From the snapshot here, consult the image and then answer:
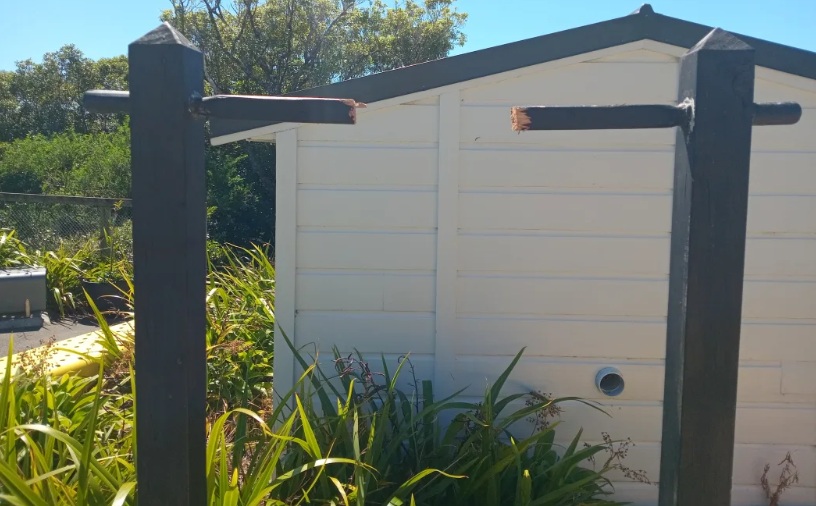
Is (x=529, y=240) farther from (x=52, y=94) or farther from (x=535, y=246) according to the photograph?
(x=52, y=94)

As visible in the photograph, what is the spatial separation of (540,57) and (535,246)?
95cm

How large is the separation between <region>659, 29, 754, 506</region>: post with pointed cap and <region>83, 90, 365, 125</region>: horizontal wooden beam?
76 centimetres

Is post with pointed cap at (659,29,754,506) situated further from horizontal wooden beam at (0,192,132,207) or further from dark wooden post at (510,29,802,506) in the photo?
horizontal wooden beam at (0,192,132,207)

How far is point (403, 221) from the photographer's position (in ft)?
11.9

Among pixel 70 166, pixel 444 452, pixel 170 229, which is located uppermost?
pixel 70 166

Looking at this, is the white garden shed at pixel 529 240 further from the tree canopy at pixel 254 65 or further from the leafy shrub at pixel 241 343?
the tree canopy at pixel 254 65

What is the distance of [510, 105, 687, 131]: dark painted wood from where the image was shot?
1560mm

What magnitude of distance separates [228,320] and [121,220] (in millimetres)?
6672

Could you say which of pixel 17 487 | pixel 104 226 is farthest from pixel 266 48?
pixel 17 487

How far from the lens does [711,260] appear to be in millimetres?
1523

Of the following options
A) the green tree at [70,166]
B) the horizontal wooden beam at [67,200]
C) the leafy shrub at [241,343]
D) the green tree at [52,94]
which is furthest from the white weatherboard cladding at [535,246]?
the green tree at [52,94]

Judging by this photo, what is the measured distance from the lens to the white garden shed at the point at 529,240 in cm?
356

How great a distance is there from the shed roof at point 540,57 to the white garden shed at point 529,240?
0.06ft

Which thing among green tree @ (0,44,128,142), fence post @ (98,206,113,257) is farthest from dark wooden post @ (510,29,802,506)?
green tree @ (0,44,128,142)
